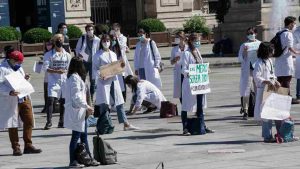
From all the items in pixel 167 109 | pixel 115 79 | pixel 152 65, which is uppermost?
pixel 115 79

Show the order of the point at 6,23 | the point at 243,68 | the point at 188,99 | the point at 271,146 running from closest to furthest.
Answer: the point at 271,146 < the point at 188,99 < the point at 243,68 < the point at 6,23

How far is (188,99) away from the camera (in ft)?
55.5

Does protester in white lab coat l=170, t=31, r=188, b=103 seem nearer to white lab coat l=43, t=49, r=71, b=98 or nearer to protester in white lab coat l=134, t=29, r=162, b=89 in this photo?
white lab coat l=43, t=49, r=71, b=98

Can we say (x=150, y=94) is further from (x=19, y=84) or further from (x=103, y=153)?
(x=103, y=153)

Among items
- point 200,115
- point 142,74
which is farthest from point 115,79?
point 142,74

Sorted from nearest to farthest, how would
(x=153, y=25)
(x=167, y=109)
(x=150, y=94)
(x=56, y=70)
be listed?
1. (x=56, y=70)
2. (x=167, y=109)
3. (x=150, y=94)
4. (x=153, y=25)

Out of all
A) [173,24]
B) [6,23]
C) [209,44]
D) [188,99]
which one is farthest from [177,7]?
[188,99]

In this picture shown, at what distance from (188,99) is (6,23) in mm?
35210

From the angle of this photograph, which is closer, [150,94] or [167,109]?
[167,109]

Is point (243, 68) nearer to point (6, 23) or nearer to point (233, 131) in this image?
point (233, 131)

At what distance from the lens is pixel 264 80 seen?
1559 centimetres

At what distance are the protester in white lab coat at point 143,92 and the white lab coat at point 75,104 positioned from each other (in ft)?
20.2

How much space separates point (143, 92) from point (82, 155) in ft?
21.9

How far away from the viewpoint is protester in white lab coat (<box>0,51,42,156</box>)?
15.2 m
